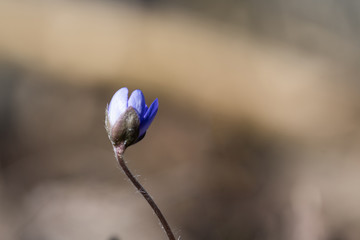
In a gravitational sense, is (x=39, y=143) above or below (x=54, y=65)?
below

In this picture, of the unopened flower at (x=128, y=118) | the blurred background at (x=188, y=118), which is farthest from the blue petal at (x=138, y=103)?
the blurred background at (x=188, y=118)

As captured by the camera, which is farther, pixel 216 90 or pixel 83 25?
pixel 83 25

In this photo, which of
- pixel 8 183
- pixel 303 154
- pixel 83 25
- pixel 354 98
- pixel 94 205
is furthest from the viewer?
pixel 83 25

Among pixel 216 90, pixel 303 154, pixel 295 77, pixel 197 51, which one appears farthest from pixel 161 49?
pixel 303 154

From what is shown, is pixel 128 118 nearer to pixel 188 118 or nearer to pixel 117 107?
pixel 117 107

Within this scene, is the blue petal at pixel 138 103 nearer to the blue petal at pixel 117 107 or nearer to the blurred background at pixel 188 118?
the blue petal at pixel 117 107

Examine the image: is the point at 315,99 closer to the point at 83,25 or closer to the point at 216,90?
the point at 216,90

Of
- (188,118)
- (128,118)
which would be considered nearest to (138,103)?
(128,118)
